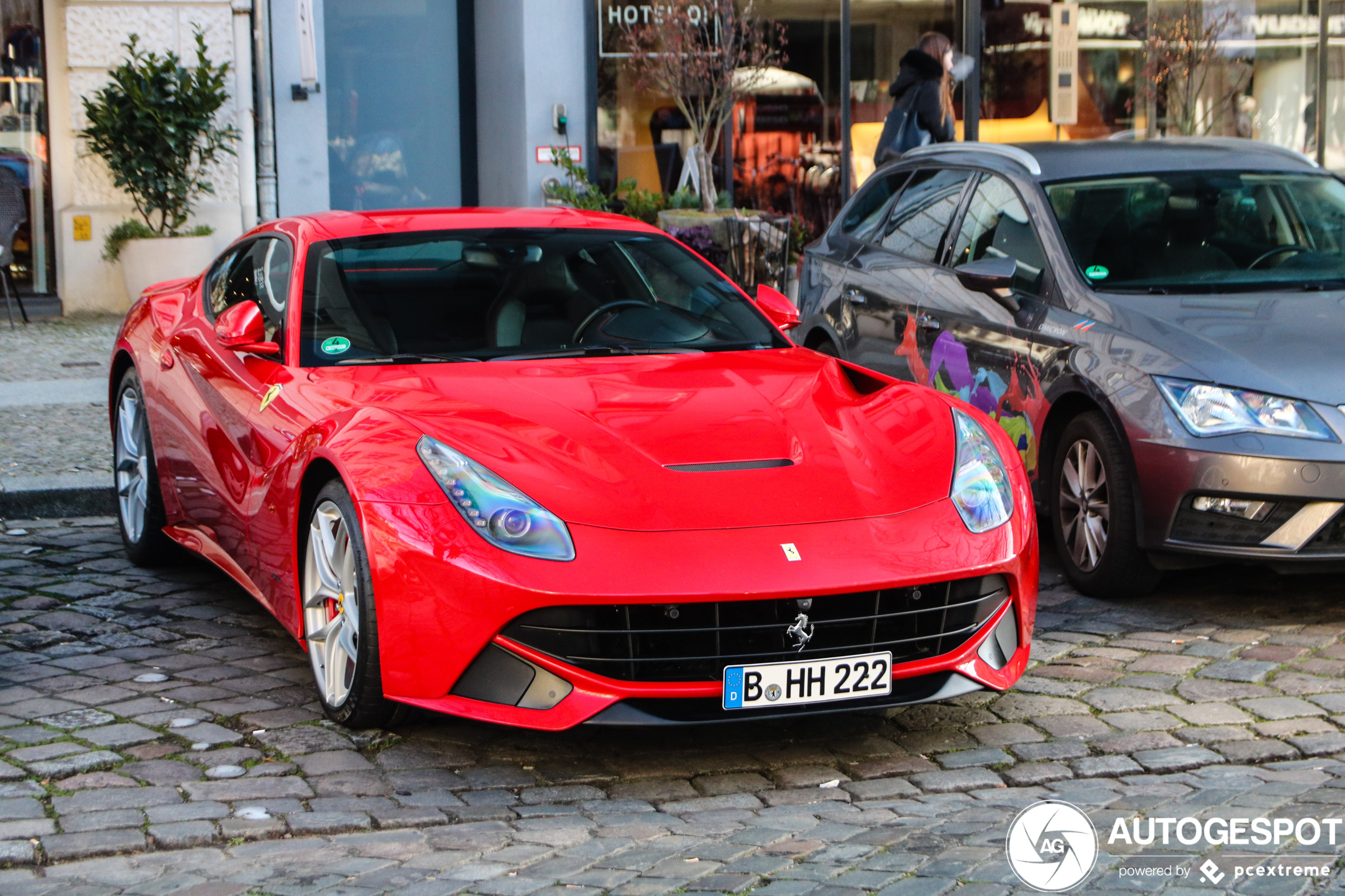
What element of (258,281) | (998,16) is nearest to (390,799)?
(258,281)

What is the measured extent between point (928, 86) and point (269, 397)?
7462 mm

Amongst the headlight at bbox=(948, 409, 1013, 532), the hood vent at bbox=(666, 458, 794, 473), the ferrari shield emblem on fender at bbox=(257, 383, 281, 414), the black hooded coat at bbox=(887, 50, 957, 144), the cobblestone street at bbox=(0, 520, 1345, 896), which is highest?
the black hooded coat at bbox=(887, 50, 957, 144)

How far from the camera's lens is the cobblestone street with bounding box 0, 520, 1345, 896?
337 centimetres

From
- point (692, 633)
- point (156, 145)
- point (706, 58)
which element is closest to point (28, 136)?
point (156, 145)

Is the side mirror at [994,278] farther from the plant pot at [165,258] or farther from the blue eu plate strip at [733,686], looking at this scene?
the plant pot at [165,258]

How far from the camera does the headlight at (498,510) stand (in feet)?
12.5

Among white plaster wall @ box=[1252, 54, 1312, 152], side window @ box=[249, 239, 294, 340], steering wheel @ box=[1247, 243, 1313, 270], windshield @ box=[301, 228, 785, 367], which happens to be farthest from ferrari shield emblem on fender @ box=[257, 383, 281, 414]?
white plaster wall @ box=[1252, 54, 1312, 152]

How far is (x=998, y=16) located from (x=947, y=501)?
38.9 feet

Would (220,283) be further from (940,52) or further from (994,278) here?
(940,52)

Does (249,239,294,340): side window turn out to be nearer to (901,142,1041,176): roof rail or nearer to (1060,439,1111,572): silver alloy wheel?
(1060,439,1111,572): silver alloy wheel

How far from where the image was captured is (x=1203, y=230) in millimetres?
6309

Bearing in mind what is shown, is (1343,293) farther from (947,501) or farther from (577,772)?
(577,772)

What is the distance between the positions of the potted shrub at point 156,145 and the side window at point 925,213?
7753 millimetres

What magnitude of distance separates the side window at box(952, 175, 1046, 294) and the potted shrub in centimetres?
835
